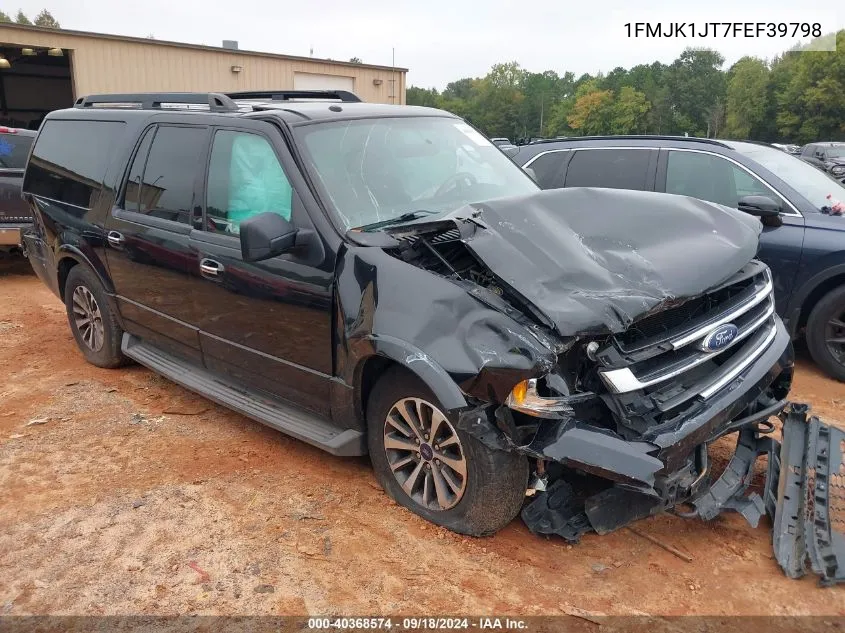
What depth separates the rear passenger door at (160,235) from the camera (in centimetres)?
424

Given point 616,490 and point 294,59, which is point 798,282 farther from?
point 294,59

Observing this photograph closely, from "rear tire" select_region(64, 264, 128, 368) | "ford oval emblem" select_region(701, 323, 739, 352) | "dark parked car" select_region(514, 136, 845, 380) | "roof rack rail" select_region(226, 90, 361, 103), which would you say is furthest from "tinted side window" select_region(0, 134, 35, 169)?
"ford oval emblem" select_region(701, 323, 739, 352)

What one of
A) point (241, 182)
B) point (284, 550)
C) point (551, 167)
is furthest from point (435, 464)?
point (551, 167)

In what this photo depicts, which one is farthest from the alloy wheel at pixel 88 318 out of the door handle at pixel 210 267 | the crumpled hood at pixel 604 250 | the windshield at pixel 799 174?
the windshield at pixel 799 174

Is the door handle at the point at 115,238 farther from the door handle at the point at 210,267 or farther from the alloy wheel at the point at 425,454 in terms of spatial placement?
the alloy wheel at the point at 425,454

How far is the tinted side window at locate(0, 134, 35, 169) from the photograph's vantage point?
9031mm

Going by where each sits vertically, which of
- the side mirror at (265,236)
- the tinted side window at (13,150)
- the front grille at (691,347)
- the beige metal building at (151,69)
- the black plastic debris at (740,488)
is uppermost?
the beige metal building at (151,69)

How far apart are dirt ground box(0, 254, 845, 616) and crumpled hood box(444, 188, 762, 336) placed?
3.75ft

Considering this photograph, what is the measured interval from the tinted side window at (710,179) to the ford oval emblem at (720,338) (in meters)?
2.83

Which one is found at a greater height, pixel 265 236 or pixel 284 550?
pixel 265 236

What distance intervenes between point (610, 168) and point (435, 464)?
4.14 meters

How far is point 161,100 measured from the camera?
4.88m

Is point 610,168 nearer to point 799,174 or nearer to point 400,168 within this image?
A: point 799,174

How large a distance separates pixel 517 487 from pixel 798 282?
3.50 metres
